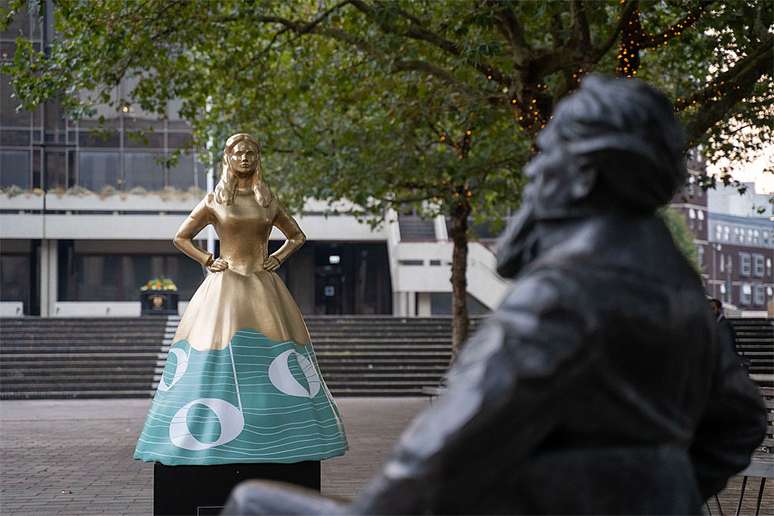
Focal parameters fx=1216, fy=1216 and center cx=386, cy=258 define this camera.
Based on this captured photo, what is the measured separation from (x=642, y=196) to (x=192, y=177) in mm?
48512

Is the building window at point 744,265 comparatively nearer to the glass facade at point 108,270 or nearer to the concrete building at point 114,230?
the concrete building at point 114,230

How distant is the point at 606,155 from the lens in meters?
1.87

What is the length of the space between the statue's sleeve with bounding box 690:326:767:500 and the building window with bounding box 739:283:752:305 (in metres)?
78.0

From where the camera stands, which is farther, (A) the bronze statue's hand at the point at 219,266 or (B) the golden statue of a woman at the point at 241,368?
(A) the bronze statue's hand at the point at 219,266

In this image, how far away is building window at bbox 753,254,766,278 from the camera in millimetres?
79000

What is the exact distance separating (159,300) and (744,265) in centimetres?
5383

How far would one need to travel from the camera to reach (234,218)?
8.09 metres

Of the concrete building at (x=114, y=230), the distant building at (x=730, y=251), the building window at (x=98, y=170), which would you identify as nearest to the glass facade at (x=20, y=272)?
the concrete building at (x=114, y=230)

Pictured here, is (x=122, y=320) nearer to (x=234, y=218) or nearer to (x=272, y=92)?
(x=272, y=92)

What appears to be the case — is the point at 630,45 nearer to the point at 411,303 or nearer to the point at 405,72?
the point at 405,72

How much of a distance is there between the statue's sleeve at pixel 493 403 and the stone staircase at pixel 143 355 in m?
22.7

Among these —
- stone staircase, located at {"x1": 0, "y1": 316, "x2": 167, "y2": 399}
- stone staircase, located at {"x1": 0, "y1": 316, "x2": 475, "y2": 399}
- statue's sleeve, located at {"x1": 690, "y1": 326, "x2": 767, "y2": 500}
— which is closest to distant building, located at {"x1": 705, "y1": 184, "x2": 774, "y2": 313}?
stone staircase, located at {"x1": 0, "y1": 316, "x2": 475, "y2": 399}

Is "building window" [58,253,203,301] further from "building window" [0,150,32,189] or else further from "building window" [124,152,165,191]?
"building window" [0,150,32,189]

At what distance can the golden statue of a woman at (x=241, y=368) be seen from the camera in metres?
7.28
